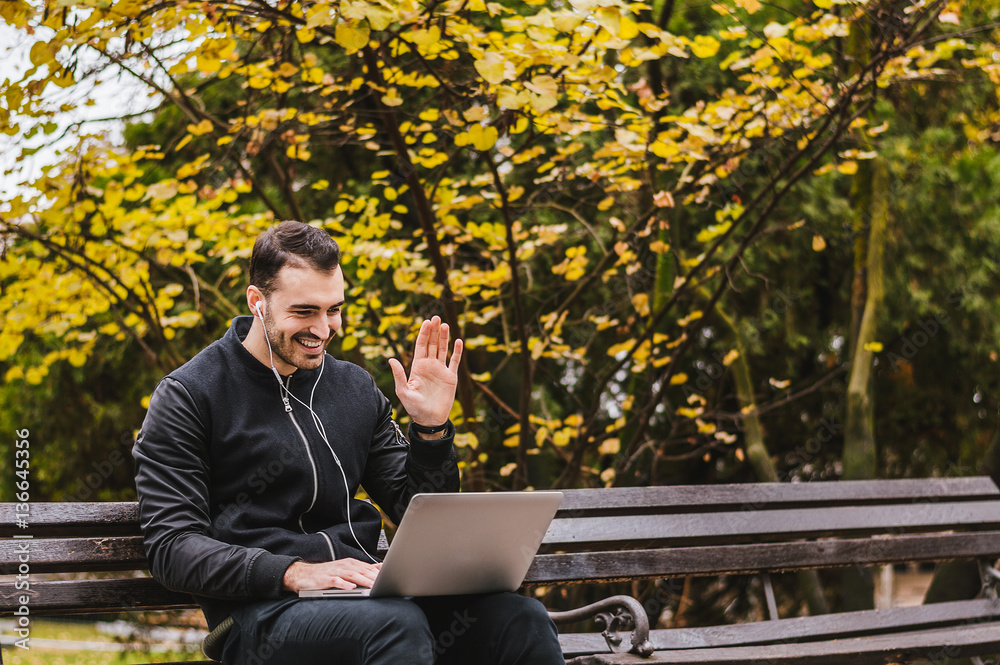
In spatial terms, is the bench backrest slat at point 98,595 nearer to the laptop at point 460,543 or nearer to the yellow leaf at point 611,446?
the laptop at point 460,543

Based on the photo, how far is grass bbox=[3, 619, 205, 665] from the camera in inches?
275

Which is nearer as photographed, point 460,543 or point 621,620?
point 460,543

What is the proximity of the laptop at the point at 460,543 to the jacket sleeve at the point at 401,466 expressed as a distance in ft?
1.11

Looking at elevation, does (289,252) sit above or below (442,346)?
above

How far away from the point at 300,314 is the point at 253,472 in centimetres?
42

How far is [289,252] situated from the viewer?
7.39 ft

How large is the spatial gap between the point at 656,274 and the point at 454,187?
1.25 m

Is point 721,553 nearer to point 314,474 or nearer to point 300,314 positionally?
point 314,474

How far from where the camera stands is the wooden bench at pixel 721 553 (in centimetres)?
238

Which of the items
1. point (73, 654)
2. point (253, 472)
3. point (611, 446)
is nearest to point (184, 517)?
point (253, 472)

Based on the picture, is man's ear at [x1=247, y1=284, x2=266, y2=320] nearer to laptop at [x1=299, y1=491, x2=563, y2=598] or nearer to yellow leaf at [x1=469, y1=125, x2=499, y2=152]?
laptop at [x1=299, y1=491, x2=563, y2=598]

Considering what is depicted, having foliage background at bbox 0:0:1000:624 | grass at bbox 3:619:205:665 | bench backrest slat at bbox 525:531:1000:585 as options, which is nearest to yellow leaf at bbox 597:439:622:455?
foliage background at bbox 0:0:1000:624

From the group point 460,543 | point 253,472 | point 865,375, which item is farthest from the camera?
point 865,375

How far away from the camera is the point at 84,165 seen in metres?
3.75
